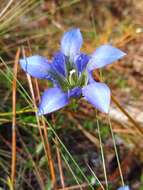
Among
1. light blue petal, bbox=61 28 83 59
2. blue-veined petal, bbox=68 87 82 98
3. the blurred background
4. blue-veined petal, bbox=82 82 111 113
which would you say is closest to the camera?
blue-veined petal, bbox=82 82 111 113

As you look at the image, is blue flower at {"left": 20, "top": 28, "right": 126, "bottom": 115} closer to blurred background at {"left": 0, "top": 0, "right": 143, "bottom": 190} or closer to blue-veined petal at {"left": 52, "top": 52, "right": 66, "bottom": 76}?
blue-veined petal at {"left": 52, "top": 52, "right": 66, "bottom": 76}

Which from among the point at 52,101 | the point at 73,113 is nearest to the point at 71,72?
the point at 52,101

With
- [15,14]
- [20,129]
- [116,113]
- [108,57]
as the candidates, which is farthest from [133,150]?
[15,14]

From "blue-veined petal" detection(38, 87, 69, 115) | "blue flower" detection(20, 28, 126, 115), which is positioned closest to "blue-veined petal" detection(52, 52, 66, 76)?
"blue flower" detection(20, 28, 126, 115)

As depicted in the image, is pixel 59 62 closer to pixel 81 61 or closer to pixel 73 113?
pixel 81 61

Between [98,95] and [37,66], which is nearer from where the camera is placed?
[98,95]

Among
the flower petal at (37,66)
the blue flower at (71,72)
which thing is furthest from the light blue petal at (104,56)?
the flower petal at (37,66)

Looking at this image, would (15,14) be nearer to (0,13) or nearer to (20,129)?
(0,13)
